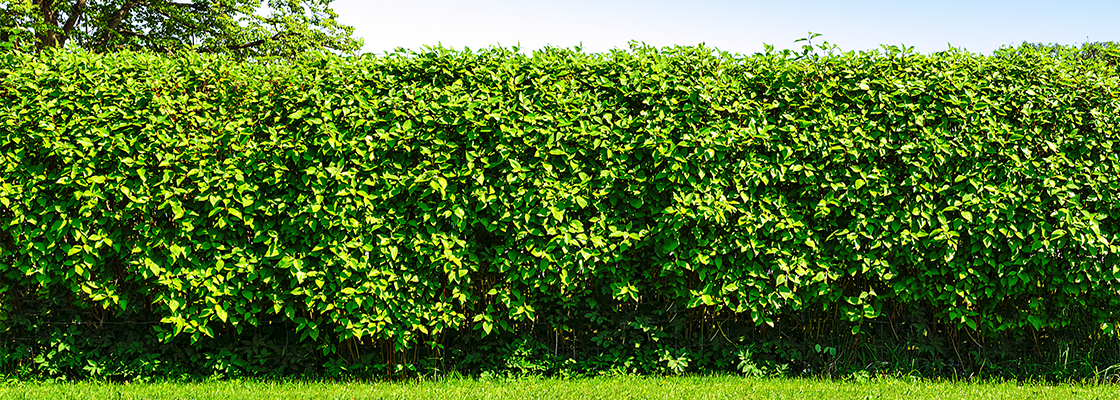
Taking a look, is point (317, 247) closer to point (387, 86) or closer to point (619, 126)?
point (387, 86)

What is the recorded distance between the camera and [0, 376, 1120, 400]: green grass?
14.5 ft

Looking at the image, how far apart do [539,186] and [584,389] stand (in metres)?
1.28

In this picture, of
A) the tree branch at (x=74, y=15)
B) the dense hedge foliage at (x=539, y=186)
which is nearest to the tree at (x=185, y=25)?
the tree branch at (x=74, y=15)

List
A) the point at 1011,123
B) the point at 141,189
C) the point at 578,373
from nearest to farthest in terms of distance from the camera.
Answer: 1. the point at 141,189
2. the point at 1011,123
3. the point at 578,373

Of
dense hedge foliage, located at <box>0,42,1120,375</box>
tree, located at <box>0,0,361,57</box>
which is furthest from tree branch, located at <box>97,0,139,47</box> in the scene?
dense hedge foliage, located at <box>0,42,1120,375</box>

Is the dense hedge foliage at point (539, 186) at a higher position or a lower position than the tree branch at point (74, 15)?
lower

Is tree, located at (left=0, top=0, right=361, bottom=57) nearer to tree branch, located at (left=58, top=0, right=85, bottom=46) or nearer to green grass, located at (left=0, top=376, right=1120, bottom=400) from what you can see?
tree branch, located at (left=58, top=0, right=85, bottom=46)

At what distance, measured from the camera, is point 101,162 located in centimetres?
445

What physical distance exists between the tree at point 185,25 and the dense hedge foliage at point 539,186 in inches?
619

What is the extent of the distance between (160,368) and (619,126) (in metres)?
3.41

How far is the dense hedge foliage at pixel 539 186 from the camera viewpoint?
4.47 m

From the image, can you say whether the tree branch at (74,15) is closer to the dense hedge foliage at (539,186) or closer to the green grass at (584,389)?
the dense hedge foliage at (539,186)

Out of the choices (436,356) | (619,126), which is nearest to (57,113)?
(436,356)

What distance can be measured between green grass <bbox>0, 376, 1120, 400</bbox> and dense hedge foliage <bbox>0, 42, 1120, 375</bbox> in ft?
1.00
